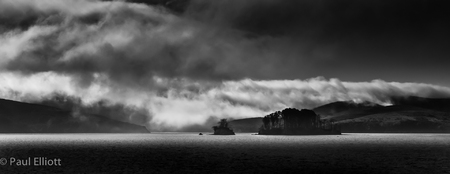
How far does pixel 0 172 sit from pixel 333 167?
72816 millimetres

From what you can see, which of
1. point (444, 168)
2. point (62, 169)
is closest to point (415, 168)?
point (444, 168)

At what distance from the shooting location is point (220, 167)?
9981 centimetres

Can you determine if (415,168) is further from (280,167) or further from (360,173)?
(280,167)

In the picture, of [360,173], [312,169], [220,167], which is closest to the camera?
[360,173]

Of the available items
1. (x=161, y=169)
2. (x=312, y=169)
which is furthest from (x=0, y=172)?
(x=312, y=169)

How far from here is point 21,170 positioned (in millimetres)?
91875

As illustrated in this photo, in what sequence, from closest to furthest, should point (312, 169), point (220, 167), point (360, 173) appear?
point (360, 173)
point (312, 169)
point (220, 167)

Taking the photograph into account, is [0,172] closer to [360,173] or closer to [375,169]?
[360,173]

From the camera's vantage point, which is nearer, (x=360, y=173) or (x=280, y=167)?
(x=360, y=173)

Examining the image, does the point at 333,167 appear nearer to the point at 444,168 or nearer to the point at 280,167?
the point at 280,167

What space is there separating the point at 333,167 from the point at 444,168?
78.9 feet

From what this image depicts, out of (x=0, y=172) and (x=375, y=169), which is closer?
(x=0, y=172)

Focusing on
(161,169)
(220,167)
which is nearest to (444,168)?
(220,167)

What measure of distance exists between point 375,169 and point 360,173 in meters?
9.11
